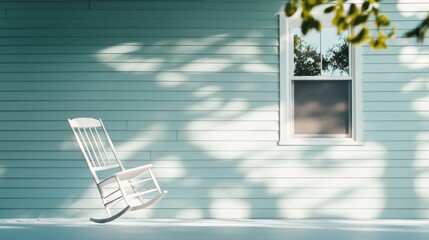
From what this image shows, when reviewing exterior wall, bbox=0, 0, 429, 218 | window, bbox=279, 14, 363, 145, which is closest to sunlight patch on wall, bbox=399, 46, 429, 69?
exterior wall, bbox=0, 0, 429, 218

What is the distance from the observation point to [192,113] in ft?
15.4

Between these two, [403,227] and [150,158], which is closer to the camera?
[403,227]

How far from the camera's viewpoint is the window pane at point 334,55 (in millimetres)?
4785

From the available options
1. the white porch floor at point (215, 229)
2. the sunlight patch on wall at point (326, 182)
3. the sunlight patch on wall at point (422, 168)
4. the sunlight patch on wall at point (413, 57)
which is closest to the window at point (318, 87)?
the sunlight patch on wall at point (326, 182)

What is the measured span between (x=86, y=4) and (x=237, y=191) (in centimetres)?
233

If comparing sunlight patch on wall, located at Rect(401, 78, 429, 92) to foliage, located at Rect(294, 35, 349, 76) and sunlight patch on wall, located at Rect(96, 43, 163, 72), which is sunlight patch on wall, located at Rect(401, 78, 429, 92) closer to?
foliage, located at Rect(294, 35, 349, 76)

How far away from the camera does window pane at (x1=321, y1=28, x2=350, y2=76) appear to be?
4785mm

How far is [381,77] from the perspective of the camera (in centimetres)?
467

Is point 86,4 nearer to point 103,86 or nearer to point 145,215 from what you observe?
point 103,86

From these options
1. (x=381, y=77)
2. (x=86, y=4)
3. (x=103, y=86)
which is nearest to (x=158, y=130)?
(x=103, y=86)

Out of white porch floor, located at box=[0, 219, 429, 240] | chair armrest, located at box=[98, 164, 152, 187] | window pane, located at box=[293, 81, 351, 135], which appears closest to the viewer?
chair armrest, located at box=[98, 164, 152, 187]

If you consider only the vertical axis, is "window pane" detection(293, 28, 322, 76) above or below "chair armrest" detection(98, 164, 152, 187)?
above

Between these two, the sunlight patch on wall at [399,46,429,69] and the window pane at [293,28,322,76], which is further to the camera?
the window pane at [293,28,322,76]

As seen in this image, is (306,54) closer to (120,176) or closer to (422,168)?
(422,168)
